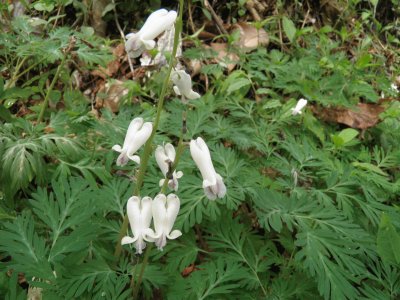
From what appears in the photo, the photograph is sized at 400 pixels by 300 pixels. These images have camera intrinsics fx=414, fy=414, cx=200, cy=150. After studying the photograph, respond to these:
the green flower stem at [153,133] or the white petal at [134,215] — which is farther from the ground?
the green flower stem at [153,133]

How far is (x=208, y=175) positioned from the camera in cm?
152

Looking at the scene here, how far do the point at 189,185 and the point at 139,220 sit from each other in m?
0.57

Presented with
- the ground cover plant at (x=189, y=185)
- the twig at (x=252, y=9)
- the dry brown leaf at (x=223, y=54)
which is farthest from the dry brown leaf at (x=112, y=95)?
the twig at (x=252, y=9)

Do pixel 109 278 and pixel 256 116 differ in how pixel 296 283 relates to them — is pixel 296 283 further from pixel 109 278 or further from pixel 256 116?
pixel 256 116

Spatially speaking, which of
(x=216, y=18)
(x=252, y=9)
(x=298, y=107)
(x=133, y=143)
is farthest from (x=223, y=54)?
(x=133, y=143)

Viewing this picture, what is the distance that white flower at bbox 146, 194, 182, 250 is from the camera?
1478 mm

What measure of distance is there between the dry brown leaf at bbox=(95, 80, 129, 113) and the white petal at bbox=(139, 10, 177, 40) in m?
2.06

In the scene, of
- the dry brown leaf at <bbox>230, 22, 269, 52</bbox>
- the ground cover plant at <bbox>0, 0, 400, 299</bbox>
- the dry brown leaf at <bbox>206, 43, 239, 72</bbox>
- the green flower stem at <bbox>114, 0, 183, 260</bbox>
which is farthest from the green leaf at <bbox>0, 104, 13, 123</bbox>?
the dry brown leaf at <bbox>230, 22, 269, 52</bbox>

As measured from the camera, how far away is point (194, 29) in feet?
14.7

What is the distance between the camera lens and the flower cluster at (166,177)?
58.3 inches

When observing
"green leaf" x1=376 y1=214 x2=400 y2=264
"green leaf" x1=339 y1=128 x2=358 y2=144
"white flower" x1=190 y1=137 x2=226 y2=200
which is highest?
"white flower" x1=190 y1=137 x2=226 y2=200

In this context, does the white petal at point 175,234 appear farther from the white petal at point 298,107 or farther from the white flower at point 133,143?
the white petal at point 298,107

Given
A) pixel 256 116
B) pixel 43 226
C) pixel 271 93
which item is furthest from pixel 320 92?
pixel 43 226

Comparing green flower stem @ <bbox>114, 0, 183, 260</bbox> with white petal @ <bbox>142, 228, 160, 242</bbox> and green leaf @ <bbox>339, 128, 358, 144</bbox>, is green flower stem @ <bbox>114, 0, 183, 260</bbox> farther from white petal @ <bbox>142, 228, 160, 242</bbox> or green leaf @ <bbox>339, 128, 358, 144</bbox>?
green leaf @ <bbox>339, 128, 358, 144</bbox>
